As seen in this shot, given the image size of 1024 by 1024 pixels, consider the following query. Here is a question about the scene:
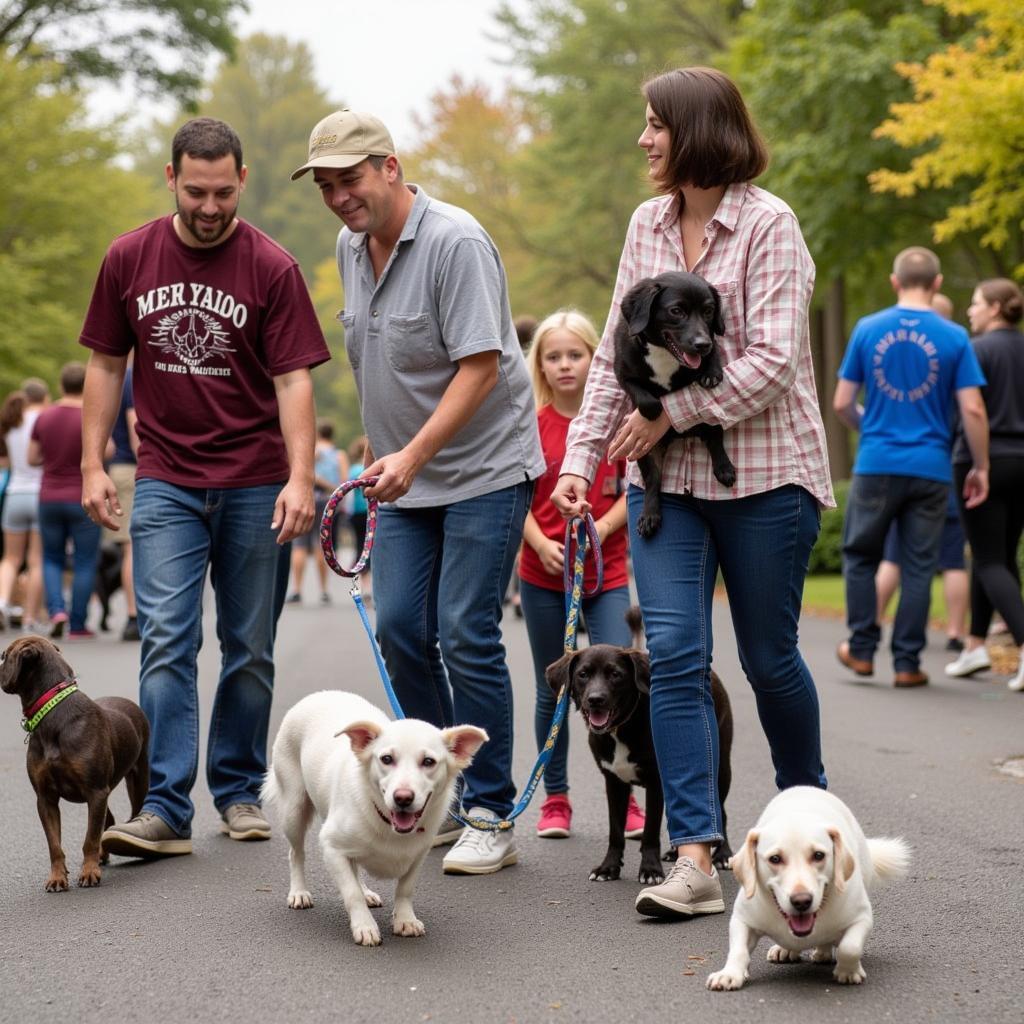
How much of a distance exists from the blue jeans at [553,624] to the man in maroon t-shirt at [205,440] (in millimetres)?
1086

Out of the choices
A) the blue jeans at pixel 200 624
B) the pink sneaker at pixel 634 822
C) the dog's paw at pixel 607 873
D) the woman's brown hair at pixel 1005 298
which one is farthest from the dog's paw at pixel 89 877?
the woman's brown hair at pixel 1005 298

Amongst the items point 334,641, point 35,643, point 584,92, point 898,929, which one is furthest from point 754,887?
point 584,92

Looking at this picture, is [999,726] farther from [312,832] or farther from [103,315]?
[103,315]

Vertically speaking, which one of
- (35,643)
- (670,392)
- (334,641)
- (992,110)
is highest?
(992,110)

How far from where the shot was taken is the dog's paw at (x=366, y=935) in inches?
178

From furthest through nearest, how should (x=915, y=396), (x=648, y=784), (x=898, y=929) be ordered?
(x=915, y=396), (x=648, y=784), (x=898, y=929)

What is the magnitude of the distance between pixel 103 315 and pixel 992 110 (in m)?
11.1

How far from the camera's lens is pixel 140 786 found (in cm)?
585

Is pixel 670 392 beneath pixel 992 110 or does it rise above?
beneath

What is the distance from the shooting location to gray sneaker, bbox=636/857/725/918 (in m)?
4.62

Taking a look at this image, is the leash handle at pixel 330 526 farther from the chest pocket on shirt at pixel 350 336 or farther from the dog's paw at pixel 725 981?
the dog's paw at pixel 725 981

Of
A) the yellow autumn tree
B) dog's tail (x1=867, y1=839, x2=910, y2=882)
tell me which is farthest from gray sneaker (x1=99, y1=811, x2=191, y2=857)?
the yellow autumn tree

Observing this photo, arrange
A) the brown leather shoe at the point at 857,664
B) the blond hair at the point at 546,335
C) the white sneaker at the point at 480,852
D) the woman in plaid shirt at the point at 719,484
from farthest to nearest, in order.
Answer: the brown leather shoe at the point at 857,664 → the blond hair at the point at 546,335 → the white sneaker at the point at 480,852 → the woman in plaid shirt at the point at 719,484

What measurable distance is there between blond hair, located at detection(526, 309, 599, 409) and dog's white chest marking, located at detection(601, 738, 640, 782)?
76.4 inches
